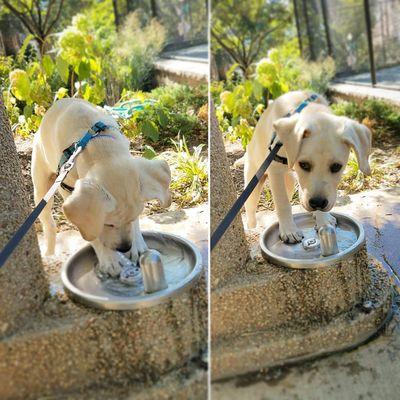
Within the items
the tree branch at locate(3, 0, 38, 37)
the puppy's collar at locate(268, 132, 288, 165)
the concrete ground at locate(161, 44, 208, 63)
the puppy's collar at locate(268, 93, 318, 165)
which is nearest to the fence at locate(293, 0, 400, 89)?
the concrete ground at locate(161, 44, 208, 63)

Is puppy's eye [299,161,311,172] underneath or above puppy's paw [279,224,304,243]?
above

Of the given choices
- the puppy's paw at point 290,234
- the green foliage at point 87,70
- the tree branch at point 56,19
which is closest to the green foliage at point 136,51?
the green foliage at point 87,70

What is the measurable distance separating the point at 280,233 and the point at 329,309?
22 cm

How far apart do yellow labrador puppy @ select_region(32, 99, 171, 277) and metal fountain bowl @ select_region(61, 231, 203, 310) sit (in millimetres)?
27

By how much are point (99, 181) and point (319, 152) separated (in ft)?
1.75

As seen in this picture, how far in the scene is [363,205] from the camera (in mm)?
1699

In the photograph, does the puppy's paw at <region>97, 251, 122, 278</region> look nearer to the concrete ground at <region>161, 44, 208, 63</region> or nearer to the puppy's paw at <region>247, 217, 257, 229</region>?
the puppy's paw at <region>247, 217, 257, 229</region>

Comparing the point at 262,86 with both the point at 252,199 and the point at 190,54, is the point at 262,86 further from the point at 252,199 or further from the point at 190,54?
the point at 252,199

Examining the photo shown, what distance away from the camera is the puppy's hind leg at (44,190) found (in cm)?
123

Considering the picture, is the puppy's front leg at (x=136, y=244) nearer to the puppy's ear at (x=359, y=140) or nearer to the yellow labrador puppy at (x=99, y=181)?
the yellow labrador puppy at (x=99, y=181)

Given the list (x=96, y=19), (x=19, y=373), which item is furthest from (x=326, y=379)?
(x=96, y=19)

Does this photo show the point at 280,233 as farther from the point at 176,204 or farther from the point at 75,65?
the point at 75,65

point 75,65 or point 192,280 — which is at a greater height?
point 75,65

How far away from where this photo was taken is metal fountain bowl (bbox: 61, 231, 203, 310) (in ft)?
3.89
